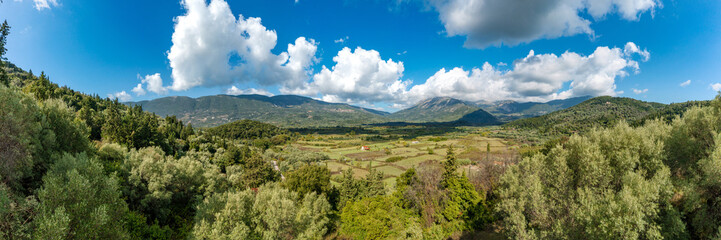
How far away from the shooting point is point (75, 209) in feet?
42.4

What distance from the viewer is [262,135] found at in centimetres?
16800

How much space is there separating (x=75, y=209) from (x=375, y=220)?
28.1 meters

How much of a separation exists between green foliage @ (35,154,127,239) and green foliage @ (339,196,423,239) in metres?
25.0

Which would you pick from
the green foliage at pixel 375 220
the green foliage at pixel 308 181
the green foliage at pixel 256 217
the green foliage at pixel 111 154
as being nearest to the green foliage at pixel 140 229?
the green foliage at pixel 256 217

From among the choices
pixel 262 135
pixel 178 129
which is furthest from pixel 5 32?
pixel 262 135

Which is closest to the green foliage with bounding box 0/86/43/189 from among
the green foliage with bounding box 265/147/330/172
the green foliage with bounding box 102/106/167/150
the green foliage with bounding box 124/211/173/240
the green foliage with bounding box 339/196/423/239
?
the green foliage with bounding box 124/211/173/240

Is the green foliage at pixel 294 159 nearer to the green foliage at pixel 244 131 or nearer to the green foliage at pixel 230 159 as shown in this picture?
the green foliage at pixel 230 159

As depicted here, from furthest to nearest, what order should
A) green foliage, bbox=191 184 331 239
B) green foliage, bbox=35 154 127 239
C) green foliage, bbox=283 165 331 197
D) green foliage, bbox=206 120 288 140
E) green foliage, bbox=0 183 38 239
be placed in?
1. green foliage, bbox=206 120 288 140
2. green foliage, bbox=283 165 331 197
3. green foliage, bbox=191 184 331 239
4. green foliage, bbox=35 154 127 239
5. green foliage, bbox=0 183 38 239

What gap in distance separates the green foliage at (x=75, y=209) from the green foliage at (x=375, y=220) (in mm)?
24987

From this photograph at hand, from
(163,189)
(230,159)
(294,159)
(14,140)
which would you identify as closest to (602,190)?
(14,140)

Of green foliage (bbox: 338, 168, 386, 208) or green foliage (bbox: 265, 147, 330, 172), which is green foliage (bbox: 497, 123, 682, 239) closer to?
green foliage (bbox: 338, 168, 386, 208)

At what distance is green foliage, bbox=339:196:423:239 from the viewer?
31625 millimetres

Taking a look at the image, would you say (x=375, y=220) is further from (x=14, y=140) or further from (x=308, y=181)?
(x=14, y=140)

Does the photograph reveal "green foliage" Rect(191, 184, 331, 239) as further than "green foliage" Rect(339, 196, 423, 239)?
No
